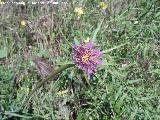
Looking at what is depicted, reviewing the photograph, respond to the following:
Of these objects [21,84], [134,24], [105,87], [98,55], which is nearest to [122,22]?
[134,24]

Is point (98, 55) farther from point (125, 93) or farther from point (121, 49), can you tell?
point (121, 49)

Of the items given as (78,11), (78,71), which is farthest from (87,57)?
(78,11)

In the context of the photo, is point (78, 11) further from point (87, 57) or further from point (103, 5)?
point (87, 57)

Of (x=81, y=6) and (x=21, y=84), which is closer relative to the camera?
(x=21, y=84)

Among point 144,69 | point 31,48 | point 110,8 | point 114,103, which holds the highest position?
point 110,8

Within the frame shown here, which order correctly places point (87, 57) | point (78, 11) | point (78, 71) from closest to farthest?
1. point (87, 57)
2. point (78, 71)
3. point (78, 11)

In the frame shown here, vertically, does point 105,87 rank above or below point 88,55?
below

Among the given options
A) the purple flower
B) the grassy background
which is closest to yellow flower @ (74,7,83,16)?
the grassy background
